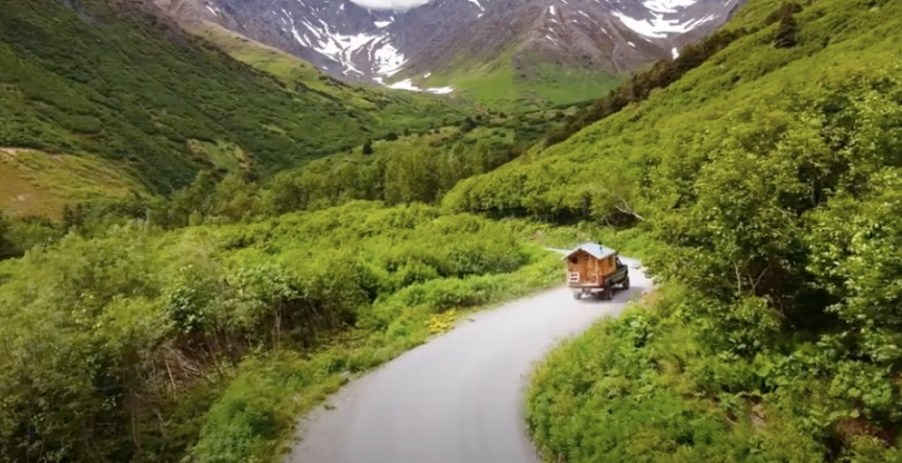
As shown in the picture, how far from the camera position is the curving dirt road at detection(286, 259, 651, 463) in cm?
1642

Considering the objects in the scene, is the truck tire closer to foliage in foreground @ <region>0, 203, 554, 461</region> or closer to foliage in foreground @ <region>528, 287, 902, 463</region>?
foliage in foreground @ <region>0, 203, 554, 461</region>

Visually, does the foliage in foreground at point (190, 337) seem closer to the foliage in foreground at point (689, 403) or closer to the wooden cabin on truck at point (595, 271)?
the wooden cabin on truck at point (595, 271)

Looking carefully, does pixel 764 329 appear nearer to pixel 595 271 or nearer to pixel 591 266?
pixel 595 271

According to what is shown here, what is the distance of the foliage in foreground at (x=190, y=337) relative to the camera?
695 inches

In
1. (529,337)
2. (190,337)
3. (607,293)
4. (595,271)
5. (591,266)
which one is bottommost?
(529,337)

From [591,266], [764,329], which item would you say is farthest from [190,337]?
[764,329]

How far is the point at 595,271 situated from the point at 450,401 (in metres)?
11.3

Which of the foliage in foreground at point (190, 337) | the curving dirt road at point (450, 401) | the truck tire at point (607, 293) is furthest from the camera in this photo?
the truck tire at point (607, 293)

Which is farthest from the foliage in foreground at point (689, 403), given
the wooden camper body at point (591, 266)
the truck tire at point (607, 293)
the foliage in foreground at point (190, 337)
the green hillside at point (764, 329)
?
the foliage in foreground at point (190, 337)

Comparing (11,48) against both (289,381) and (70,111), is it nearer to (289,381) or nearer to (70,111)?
(70,111)

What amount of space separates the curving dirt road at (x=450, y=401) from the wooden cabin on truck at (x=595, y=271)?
41.2 inches

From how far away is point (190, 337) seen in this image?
24.0 m

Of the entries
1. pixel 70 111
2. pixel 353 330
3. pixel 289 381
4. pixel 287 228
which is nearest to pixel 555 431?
pixel 289 381

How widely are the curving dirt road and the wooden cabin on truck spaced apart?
105cm
